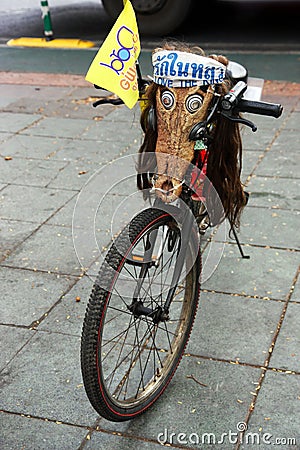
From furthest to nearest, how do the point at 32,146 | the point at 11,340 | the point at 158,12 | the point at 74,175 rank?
the point at 158,12 < the point at 32,146 < the point at 74,175 < the point at 11,340

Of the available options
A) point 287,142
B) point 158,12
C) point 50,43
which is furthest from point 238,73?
point 50,43

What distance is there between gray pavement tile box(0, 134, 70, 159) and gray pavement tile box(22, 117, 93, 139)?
0.38 feet

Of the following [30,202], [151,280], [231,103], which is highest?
[231,103]

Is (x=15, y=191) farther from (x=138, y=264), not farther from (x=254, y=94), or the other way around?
(x=138, y=264)

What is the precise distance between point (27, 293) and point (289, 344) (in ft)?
4.99

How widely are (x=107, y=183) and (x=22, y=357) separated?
1.12 m

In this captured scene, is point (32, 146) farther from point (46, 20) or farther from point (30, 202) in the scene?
point (46, 20)

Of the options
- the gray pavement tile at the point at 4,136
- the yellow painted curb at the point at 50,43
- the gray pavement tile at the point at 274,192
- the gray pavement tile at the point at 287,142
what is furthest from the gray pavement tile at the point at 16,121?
the yellow painted curb at the point at 50,43

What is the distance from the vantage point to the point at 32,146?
6555 mm

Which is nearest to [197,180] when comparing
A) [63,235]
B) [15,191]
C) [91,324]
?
[91,324]

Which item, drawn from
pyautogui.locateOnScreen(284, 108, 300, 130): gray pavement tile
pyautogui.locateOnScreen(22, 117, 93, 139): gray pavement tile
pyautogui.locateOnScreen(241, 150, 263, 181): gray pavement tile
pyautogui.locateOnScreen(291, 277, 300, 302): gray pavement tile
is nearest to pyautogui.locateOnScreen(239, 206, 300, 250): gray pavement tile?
pyautogui.locateOnScreen(291, 277, 300, 302): gray pavement tile

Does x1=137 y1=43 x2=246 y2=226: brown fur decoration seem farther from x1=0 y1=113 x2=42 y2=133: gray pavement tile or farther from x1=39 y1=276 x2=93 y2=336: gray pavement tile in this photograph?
x1=0 y1=113 x2=42 y2=133: gray pavement tile

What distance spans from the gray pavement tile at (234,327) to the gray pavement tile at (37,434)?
32.3 inches

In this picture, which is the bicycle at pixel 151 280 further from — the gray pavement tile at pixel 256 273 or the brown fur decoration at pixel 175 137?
the gray pavement tile at pixel 256 273
